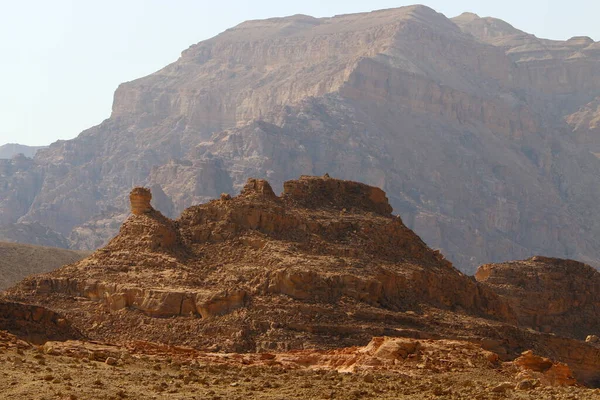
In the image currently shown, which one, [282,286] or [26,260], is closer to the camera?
[282,286]

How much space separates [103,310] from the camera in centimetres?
5581

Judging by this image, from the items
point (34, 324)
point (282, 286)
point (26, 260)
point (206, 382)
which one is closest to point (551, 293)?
point (282, 286)

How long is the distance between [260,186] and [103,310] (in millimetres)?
10933

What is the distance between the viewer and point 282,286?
182 feet

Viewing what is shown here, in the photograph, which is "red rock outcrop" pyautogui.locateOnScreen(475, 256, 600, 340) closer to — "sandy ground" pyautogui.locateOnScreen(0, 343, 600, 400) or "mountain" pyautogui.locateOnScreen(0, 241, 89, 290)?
"mountain" pyautogui.locateOnScreen(0, 241, 89, 290)

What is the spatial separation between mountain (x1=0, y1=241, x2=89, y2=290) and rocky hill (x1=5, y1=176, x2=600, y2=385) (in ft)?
168

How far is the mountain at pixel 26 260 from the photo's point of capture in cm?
11512

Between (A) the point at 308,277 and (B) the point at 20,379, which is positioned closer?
(B) the point at 20,379

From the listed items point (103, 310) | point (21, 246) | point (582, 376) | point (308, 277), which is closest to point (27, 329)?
point (103, 310)

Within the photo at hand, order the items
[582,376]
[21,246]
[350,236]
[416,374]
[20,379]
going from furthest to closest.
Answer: [21,246]
[582,376]
[350,236]
[416,374]
[20,379]

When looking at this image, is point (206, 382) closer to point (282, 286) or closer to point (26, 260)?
point (282, 286)

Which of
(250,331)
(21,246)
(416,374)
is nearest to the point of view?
(416,374)

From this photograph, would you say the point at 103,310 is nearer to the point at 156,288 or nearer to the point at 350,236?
the point at 156,288

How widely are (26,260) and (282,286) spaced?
7025 cm
